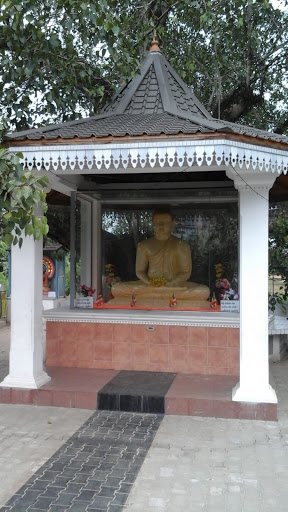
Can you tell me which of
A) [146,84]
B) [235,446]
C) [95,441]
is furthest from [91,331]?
[146,84]

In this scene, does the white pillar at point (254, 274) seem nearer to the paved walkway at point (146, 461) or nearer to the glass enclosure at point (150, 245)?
the paved walkway at point (146, 461)

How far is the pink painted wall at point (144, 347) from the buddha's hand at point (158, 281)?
3.56 feet

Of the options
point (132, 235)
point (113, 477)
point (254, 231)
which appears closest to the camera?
point (113, 477)

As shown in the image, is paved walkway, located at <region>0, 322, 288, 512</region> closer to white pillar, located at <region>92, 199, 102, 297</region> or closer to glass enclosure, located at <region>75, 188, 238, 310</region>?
glass enclosure, located at <region>75, 188, 238, 310</region>

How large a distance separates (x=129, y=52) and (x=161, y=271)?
3222mm

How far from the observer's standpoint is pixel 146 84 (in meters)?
6.85

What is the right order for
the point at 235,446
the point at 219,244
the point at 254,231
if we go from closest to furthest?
the point at 235,446 → the point at 254,231 → the point at 219,244

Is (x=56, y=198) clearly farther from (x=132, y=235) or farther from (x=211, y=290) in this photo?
(x=211, y=290)

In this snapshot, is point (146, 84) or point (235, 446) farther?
point (146, 84)

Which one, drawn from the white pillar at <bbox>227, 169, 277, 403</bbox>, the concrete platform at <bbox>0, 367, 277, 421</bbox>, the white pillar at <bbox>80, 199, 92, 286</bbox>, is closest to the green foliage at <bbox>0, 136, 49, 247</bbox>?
the white pillar at <bbox>227, 169, 277, 403</bbox>

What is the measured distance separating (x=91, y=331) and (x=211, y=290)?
1.83 meters

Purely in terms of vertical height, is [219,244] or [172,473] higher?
[219,244]

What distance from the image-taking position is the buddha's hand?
747 cm

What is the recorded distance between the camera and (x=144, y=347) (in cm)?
654
